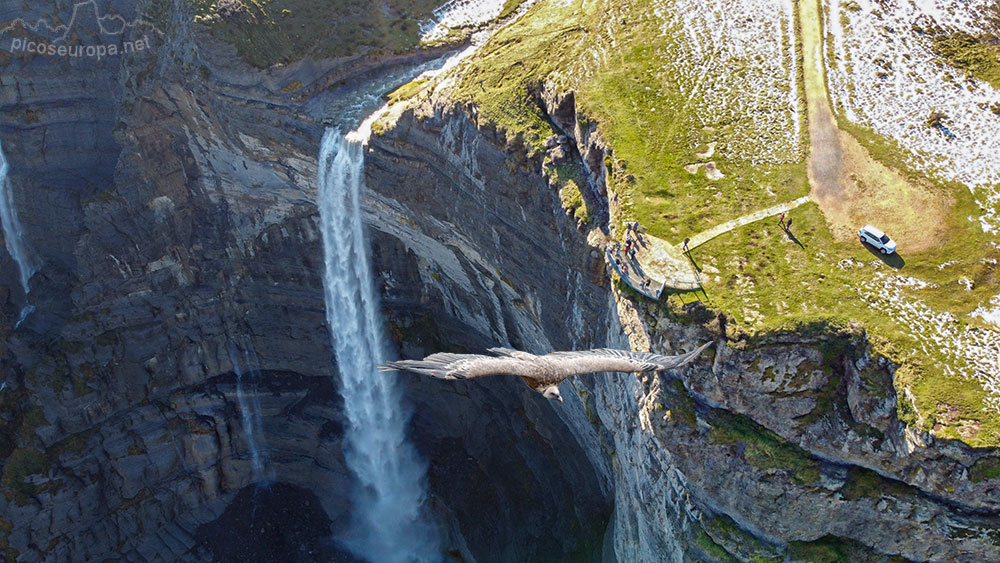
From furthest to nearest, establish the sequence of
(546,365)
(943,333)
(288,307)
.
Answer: (288,307) → (546,365) → (943,333)

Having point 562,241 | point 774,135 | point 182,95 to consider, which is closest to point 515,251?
point 562,241

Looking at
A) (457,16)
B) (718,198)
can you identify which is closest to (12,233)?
(457,16)

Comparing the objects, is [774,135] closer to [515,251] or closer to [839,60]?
[839,60]

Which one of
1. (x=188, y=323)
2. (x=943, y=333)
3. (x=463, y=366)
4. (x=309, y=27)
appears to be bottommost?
(x=188, y=323)

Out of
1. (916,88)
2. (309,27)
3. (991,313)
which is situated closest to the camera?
(991,313)

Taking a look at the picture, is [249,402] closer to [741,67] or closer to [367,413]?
[367,413]
